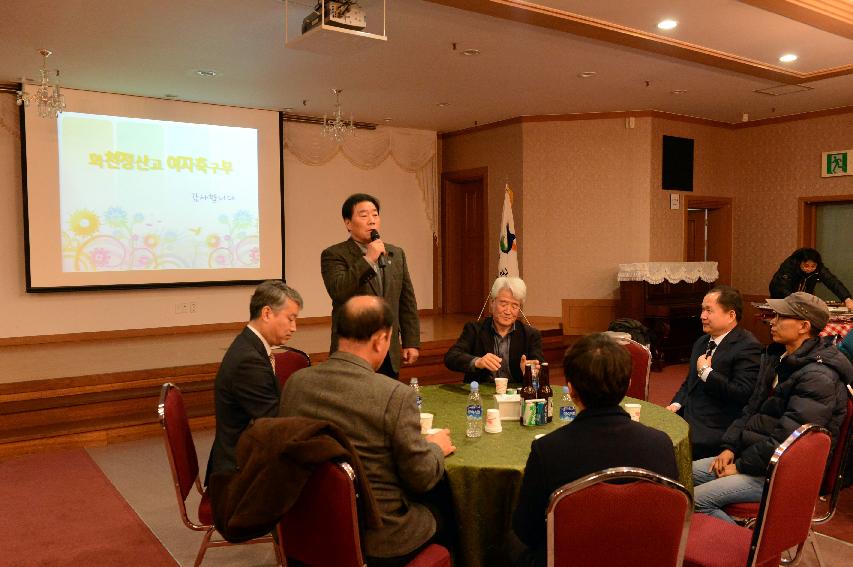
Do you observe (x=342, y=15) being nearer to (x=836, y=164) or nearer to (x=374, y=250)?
(x=374, y=250)

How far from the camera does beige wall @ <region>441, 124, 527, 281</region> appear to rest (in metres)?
8.87

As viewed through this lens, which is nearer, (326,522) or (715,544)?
(326,522)

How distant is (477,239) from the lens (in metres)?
9.99

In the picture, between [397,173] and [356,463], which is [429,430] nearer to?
[356,463]

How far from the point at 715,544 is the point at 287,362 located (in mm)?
2227

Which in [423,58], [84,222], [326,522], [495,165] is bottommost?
[326,522]

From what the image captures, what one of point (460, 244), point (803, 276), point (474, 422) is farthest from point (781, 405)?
point (460, 244)

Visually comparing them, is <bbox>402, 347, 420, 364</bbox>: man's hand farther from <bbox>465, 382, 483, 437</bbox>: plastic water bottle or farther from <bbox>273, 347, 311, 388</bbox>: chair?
<bbox>465, 382, 483, 437</bbox>: plastic water bottle

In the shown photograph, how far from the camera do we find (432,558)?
78.3 inches

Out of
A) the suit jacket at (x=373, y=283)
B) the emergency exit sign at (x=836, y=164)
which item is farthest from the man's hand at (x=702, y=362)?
the emergency exit sign at (x=836, y=164)

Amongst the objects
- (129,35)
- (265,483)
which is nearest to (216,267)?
(129,35)

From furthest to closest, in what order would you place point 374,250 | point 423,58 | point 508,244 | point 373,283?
point 508,244 < point 423,58 < point 373,283 < point 374,250

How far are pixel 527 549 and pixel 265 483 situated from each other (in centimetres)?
76

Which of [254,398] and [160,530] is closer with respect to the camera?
[254,398]
